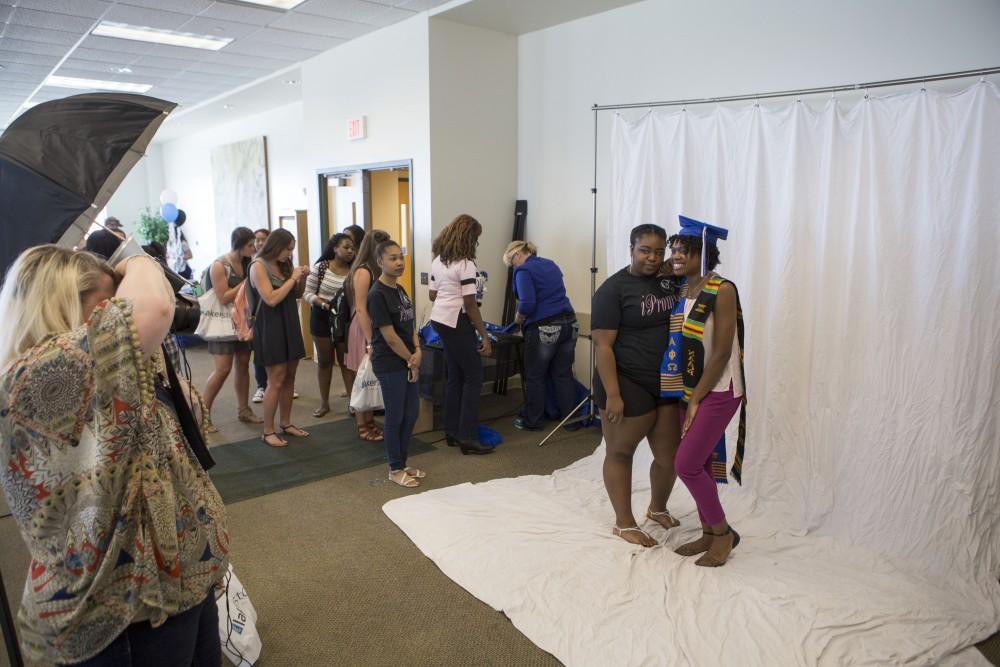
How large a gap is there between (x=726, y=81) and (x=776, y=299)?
1.53 metres

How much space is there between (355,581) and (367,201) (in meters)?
3.92

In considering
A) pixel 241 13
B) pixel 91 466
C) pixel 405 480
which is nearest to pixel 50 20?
pixel 241 13

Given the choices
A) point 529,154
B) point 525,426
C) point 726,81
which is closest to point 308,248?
point 529,154

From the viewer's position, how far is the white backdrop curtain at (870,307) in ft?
8.55

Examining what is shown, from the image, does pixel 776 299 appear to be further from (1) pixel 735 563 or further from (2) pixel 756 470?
(1) pixel 735 563

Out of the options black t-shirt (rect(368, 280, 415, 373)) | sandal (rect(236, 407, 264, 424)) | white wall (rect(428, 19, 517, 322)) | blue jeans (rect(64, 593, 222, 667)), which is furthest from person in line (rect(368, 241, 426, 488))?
blue jeans (rect(64, 593, 222, 667))

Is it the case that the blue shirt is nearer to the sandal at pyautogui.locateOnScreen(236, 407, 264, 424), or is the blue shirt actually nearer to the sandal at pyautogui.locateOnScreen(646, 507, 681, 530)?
the sandal at pyautogui.locateOnScreen(646, 507, 681, 530)

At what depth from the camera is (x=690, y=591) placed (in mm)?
2514

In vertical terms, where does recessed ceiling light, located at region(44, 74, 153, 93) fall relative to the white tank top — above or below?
above

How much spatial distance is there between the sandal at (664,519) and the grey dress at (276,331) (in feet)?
7.74

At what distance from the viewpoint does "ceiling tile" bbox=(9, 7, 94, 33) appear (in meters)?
4.81

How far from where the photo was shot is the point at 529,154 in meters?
5.27

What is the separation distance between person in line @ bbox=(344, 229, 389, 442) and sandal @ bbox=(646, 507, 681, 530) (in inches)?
64.5

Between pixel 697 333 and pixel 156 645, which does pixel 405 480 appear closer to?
pixel 697 333
